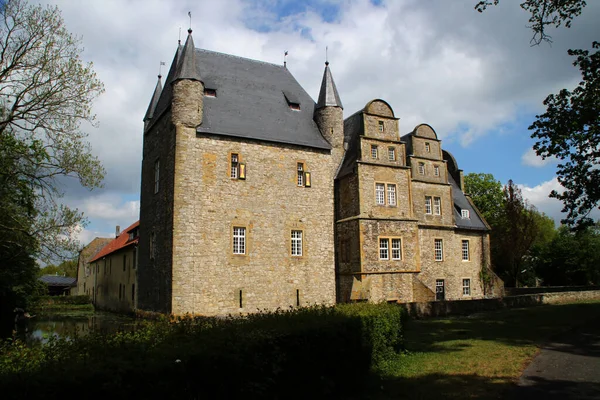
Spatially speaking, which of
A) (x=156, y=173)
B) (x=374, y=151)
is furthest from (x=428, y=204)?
(x=156, y=173)

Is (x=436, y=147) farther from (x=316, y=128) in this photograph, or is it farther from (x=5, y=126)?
(x=5, y=126)

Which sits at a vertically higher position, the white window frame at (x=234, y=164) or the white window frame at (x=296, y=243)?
the white window frame at (x=234, y=164)

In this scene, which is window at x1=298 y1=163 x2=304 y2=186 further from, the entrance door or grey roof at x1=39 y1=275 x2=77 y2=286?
grey roof at x1=39 y1=275 x2=77 y2=286

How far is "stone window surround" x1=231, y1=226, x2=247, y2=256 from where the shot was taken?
74.2 ft

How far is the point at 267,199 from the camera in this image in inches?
941

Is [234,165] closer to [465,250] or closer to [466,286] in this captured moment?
[465,250]

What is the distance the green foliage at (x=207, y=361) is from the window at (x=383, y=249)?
1598cm

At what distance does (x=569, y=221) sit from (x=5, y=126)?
22.0 m

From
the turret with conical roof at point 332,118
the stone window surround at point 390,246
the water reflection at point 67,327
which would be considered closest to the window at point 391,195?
the stone window surround at point 390,246

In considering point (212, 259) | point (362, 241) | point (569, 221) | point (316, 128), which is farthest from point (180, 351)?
point (316, 128)

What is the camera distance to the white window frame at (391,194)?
26184 millimetres

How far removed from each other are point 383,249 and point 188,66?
46.2ft

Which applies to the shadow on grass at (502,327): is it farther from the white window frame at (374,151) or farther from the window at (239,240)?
the white window frame at (374,151)

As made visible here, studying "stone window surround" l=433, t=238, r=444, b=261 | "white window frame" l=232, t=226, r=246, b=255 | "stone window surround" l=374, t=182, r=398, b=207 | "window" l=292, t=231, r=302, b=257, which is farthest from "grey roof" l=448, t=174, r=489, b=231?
"white window frame" l=232, t=226, r=246, b=255
